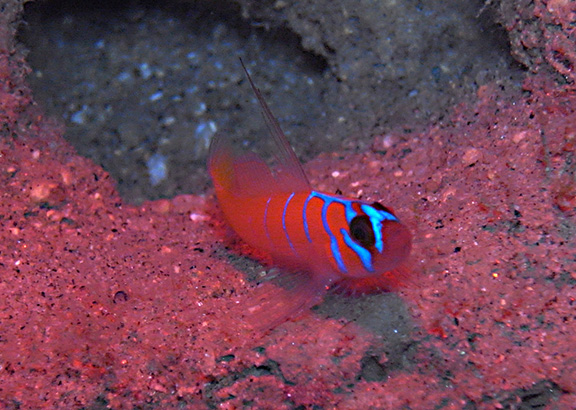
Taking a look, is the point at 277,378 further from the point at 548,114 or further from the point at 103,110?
the point at 103,110

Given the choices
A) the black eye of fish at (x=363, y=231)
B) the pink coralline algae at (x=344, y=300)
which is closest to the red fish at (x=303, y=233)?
the black eye of fish at (x=363, y=231)

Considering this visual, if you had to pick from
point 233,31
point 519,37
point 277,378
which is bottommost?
point 277,378

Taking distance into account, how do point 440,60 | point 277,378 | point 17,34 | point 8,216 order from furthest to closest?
1. point 440,60
2. point 17,34
3. point 8,216
4. point 277,378

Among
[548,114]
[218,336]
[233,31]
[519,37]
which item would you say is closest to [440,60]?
[519,37]

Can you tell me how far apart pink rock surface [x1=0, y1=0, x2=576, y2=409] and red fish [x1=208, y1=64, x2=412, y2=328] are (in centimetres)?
18

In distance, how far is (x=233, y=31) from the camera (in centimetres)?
393

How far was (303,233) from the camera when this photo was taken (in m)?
2.48

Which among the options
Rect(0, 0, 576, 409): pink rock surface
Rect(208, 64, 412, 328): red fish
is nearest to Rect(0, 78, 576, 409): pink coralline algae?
Rect(0, 0, 576, 409): pink rock surface

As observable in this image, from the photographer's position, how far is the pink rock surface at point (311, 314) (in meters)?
2.09

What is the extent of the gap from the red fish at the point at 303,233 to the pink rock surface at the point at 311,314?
18 cm

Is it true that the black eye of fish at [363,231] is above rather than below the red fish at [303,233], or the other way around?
above

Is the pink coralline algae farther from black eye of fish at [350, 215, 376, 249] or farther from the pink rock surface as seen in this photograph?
black eye of fish at [350, 215, 376, 249]

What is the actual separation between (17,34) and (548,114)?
404 centimetres

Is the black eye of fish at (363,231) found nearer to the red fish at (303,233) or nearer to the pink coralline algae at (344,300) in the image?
the red fish at (303,233)
